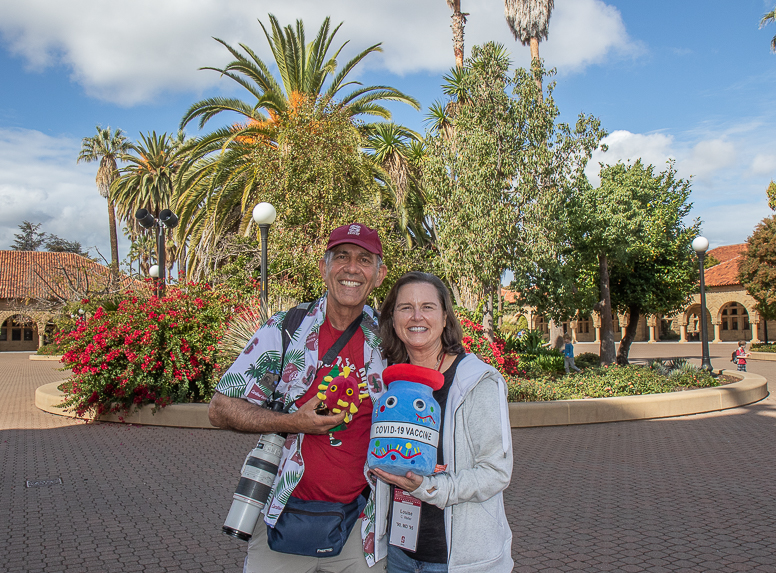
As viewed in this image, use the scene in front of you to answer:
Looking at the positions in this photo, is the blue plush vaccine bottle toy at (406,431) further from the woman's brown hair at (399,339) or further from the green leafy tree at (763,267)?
the green leafy tree at (763,267)

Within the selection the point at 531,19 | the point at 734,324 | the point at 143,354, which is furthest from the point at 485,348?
the point at 734,324

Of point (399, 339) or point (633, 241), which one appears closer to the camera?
point (399, 339)

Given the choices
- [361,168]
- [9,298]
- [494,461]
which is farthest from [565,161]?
[9,298]

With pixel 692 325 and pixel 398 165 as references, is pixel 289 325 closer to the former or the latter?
pixel 398 165

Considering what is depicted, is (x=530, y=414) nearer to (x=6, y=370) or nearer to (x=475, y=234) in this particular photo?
(x=475, y=234)

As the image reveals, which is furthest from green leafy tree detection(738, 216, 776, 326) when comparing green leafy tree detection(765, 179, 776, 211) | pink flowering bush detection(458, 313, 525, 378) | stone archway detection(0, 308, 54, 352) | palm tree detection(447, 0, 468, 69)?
stone archway detection(0, 308, 54, 352)

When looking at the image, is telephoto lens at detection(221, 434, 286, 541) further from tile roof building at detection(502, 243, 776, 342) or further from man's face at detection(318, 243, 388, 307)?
tile roof building at detection(502, 243, 776, 342)

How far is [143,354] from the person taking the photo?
32.2 ft

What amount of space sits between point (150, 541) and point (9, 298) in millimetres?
47690

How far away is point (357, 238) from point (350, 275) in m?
0.16

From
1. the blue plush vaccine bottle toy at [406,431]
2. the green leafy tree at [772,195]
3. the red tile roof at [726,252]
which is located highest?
the green leafy tree at [772,195]

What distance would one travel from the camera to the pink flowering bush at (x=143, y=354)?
9.85 metres

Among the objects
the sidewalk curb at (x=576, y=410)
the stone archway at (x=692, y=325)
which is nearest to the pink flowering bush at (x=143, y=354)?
the sidewalk curb at (x=576, y=410)

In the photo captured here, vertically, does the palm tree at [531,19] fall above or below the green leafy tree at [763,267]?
above
